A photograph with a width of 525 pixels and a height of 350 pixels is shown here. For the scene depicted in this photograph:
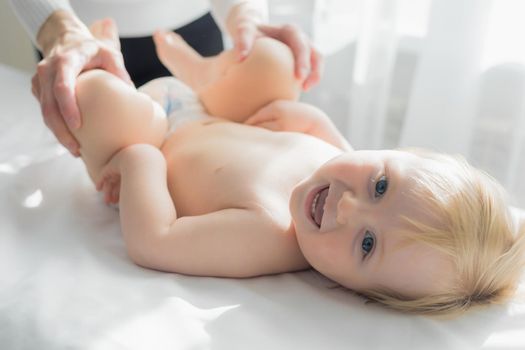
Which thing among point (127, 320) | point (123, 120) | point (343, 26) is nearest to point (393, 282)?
point (127, 320)

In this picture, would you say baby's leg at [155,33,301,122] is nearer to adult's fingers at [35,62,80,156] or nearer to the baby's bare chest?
the baby's bare chest

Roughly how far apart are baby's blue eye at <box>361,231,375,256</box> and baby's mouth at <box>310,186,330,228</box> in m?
0.07

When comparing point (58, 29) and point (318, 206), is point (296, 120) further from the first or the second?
point (58, 29)

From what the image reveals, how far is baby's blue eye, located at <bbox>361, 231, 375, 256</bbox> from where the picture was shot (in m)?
0.89

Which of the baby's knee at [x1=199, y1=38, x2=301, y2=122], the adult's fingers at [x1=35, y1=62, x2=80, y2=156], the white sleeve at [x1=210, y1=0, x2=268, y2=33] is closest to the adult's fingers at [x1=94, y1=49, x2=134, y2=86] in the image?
the adult's fingers at [x1=35, y1=62, x2=80, y2=156]

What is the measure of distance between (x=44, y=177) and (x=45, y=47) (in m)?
0.23

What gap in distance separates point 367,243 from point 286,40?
0.49 metres

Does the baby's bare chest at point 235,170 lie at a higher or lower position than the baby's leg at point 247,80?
lower

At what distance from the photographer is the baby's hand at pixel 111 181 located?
1.01 metres

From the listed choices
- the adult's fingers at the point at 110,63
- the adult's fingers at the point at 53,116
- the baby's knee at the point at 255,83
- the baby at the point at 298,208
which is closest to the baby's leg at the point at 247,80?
the baby's knee at the point at 255,83

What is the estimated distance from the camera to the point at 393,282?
0.87 meters

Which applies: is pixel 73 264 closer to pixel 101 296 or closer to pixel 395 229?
pixel 101 296

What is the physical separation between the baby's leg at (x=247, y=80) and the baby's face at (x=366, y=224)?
29 cm

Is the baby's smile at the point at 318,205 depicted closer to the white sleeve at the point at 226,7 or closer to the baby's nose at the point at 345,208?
the baby's nose at the point at 345,208
